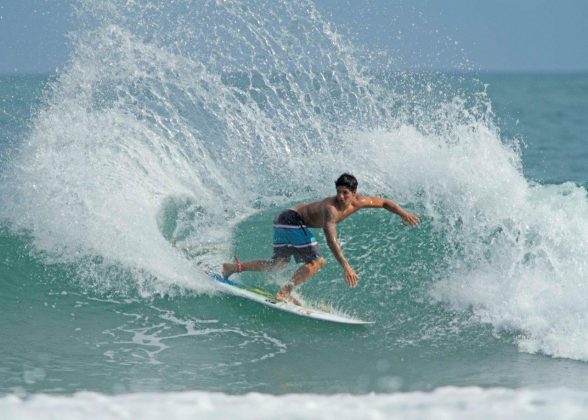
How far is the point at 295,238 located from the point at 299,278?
1.25 ft

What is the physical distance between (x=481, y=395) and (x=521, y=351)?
14.6 feet

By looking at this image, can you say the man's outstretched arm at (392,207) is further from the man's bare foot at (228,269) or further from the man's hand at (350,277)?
the man's bare foot at (228,269)

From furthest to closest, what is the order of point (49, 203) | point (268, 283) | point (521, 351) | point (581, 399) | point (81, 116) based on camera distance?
point (81, 116) → point (49, 203) → point (268, 283) → point (521, 351) → point (581, 399)

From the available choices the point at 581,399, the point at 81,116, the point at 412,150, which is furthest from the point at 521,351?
the point at 81,116

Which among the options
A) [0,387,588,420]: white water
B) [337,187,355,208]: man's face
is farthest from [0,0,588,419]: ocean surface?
[337,187,355,208]: man's face

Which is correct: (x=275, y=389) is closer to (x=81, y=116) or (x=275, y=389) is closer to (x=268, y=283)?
(x=268, y=283)

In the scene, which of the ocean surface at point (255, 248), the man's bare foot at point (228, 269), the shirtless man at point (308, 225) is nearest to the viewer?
the ocean surface at point (255, 248)

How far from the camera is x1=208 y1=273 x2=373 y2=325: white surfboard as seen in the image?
7631 millimetres

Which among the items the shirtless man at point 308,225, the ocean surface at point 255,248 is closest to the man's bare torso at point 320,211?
the shirtless man at point 308,225

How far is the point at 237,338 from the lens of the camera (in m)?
7.45

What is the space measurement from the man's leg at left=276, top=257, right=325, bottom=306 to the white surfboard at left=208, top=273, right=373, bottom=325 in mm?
95

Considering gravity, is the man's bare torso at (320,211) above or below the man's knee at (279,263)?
above

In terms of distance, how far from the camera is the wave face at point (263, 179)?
27.6 feet

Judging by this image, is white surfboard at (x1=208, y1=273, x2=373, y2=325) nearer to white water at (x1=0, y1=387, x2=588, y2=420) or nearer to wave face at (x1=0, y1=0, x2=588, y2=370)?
wave face at (x1=0, y1=0, x2=588, y2=370)
